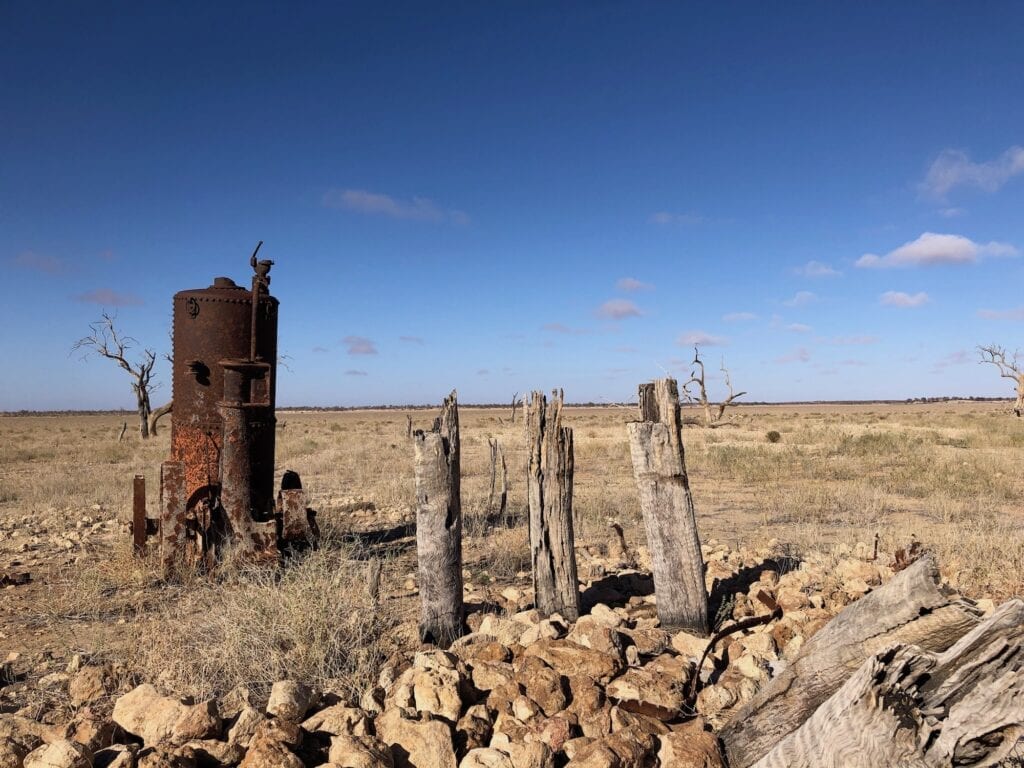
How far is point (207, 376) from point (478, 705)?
5181mm

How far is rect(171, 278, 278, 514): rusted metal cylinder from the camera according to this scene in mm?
7316

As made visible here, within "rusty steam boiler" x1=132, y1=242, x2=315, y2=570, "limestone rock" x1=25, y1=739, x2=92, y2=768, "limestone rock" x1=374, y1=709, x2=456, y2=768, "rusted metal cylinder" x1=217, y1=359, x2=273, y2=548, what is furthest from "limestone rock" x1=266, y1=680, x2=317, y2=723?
"rusted metal cylinder" x1=217, y1=359, x2=273, y2=548

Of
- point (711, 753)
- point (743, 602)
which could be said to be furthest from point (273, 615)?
point (743, 602)

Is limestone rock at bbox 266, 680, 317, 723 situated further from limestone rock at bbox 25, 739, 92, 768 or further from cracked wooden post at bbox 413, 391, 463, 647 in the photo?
cracked wooden post at bbox 413, 391, 463, 647

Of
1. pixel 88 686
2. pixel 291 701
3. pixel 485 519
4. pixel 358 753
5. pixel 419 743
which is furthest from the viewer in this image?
pixel 485 519

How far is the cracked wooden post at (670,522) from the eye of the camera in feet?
15.8

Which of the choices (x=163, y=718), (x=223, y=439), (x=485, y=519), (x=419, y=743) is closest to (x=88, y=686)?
(x=163, y=718)

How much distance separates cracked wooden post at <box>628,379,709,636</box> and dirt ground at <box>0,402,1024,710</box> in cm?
190

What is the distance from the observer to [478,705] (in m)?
3.61

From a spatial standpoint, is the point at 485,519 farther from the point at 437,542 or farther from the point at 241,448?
the point at 437,542

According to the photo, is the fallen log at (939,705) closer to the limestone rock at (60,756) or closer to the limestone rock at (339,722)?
the limestone rock at (339,722)

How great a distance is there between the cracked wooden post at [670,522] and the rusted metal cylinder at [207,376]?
4436mm

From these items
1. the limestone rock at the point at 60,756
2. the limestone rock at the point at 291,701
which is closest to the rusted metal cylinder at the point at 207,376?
the limestone rock at the point at 291,701

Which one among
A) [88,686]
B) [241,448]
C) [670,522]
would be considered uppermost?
[241,448]
